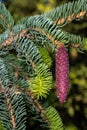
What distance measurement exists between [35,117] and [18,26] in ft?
0.81

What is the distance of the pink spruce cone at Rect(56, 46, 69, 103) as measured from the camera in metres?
0.71

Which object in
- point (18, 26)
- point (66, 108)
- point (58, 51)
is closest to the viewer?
point (58, 51)

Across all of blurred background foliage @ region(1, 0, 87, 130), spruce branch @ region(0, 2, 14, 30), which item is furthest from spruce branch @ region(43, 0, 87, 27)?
blurred background foliage @ region(1, 0, 87, 130)

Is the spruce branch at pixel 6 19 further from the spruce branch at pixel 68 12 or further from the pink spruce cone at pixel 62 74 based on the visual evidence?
the pink spruce cone at pixel 62 74

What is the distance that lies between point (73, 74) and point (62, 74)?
1.42 metres

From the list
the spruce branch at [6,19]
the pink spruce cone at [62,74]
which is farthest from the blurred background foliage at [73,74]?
the pink spruce cone at [62,74]

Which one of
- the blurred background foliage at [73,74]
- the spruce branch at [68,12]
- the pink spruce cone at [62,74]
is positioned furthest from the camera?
the blurred background foliage at [73,74]

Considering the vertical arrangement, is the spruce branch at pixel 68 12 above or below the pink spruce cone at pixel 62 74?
above

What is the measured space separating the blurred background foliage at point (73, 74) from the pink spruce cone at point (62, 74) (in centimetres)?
137

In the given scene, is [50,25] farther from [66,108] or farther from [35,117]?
[66,108]

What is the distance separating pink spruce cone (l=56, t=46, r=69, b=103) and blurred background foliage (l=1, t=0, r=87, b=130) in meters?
1.37

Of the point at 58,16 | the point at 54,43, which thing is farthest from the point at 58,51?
the point at 58,16

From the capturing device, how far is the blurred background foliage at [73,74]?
84.5 inches

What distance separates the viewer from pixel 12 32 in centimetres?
87
